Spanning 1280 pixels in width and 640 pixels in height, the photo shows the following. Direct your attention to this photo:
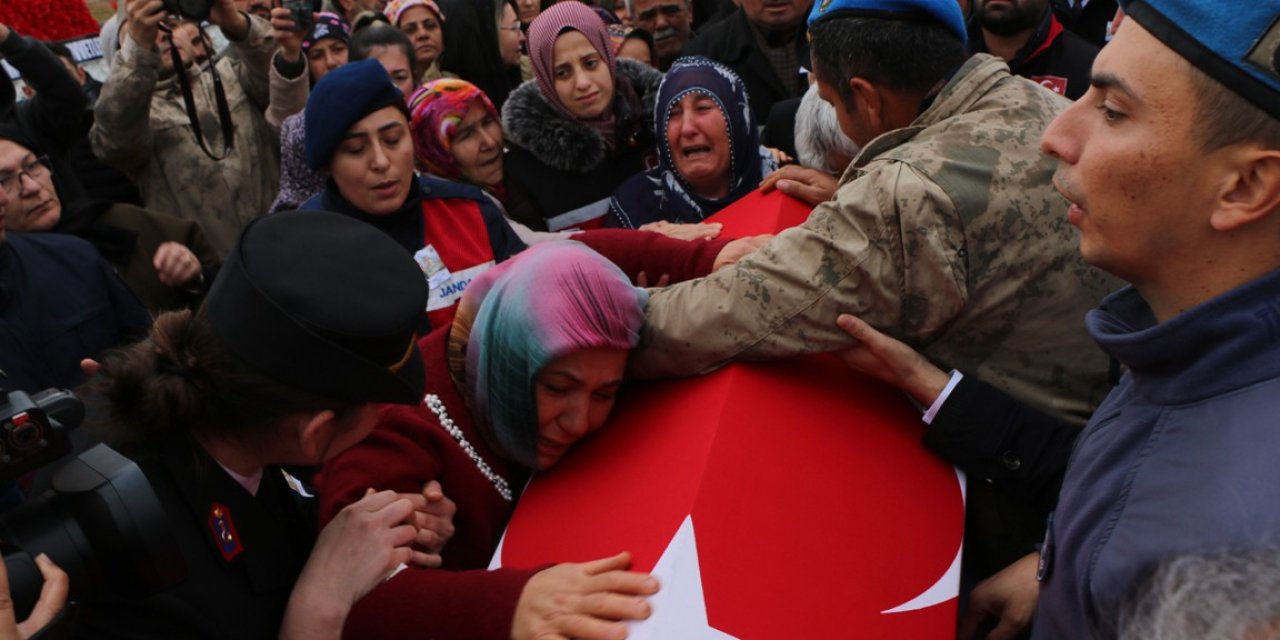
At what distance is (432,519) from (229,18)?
130 inches

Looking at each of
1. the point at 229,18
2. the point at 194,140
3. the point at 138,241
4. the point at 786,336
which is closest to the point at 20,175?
the point at 138,241

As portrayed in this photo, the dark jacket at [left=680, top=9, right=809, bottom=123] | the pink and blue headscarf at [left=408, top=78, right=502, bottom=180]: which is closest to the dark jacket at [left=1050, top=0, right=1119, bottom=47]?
the dark jacket at [left=680, top=9, right=809, bottom=123]

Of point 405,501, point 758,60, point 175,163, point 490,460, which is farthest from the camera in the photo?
point 758,60

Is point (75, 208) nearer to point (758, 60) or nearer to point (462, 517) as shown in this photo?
point (462, 517)

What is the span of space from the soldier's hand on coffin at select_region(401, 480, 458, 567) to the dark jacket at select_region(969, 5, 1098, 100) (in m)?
3.34

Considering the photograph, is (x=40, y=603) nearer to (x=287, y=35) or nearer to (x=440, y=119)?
(x=440, y=119)

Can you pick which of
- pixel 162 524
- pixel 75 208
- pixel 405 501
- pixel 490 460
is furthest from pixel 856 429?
pixel 75 208

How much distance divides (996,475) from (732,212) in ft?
4.58

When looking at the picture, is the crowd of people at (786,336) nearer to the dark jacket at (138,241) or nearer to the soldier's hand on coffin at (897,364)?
the soldier's hand on coffin at (897,364)

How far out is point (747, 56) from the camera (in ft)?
15.9

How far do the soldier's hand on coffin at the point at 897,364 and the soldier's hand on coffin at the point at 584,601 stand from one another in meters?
0.60

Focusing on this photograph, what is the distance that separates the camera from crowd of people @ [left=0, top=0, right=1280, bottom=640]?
1.08 m

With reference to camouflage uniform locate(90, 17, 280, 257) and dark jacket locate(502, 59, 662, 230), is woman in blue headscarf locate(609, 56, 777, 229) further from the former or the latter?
camouflage uniform locate(90, 17, 280, 257)

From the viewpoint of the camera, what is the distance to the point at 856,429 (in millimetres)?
1844
